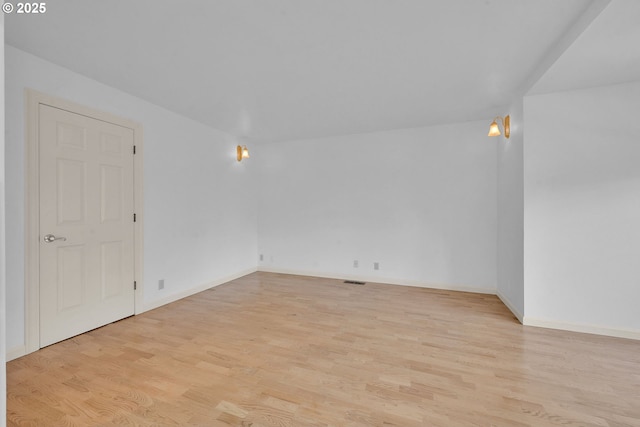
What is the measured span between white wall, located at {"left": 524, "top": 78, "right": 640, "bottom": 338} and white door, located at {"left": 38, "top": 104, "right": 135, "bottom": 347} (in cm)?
429

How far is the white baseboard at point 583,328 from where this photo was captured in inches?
104

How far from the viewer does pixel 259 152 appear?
5.47 metres

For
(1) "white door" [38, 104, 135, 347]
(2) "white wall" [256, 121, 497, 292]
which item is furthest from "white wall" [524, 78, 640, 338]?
(1) "white door" [38, 104, 135, 347]

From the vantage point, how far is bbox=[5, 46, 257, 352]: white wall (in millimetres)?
2258

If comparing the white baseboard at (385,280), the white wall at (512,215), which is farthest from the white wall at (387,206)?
the white wall at (512,215)

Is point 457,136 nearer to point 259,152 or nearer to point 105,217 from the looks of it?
point 259,152

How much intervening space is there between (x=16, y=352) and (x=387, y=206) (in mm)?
4388

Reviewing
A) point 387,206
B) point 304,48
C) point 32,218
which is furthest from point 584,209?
point 32,218

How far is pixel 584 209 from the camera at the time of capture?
9.04 ft

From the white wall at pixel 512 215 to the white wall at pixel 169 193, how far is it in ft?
13.2

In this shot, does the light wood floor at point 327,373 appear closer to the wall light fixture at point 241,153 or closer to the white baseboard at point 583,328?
the white baseboard at point 583,328

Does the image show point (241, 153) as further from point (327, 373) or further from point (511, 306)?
point (511, 306)

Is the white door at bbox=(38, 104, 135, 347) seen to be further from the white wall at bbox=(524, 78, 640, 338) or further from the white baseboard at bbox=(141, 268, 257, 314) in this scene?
the white wall at bbox=(524, 78, 640, 338)

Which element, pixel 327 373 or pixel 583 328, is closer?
pixel 327 373
